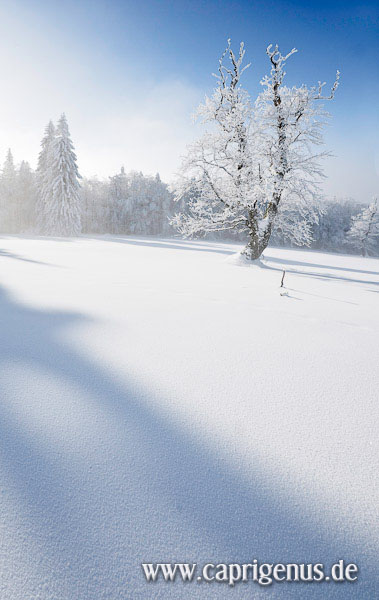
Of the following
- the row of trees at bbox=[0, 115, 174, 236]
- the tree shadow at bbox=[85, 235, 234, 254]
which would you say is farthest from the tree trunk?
the row of trees at bbox=[0, 115, 174, 236]

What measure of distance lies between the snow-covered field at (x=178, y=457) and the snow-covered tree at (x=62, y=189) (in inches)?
1258

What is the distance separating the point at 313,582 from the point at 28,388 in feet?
6.66

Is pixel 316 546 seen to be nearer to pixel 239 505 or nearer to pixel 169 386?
pixel 239 505

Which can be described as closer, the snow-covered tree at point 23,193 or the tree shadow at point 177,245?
the tree shadow at point 177,245

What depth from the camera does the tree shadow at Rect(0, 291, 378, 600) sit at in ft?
3.45

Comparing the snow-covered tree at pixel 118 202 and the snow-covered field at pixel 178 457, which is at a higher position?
the snow-covered tree at pixel 118 202

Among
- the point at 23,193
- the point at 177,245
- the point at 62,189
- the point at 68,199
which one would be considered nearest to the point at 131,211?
the point at 23,193

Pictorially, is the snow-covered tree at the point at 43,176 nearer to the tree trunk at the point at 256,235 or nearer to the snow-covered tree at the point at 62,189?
the snow-covered tree at the point at 62,189

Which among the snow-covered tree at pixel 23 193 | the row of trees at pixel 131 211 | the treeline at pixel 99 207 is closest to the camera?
the treeline at pixel 99 207

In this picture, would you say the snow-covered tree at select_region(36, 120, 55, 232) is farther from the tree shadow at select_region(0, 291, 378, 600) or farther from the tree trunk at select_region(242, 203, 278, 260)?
the tree shadow at select_region(0, 291, 378, 600)

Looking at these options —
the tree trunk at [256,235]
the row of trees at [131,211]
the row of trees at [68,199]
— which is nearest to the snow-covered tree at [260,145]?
the tree trunk at [256,235]

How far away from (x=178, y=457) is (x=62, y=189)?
35.3 m

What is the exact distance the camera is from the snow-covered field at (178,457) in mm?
1083

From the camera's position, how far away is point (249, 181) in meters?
10.6
